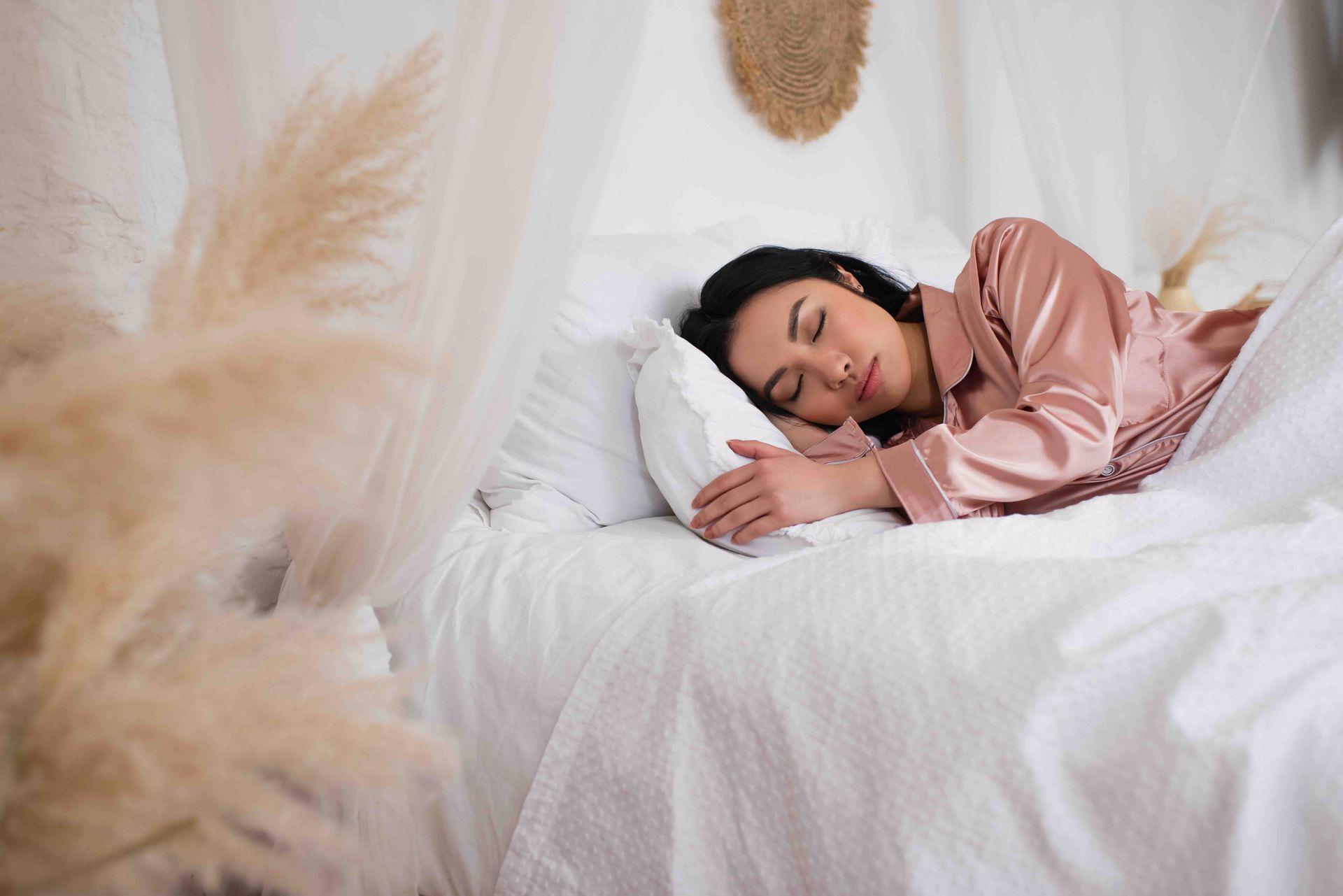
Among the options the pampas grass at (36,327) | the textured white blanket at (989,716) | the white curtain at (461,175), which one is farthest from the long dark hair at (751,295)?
the pampas grass at (36,327)

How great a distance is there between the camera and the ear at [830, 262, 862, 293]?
1.48 metres

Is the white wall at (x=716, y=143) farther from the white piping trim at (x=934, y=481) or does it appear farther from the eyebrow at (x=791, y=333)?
the white piping trim at (x=934, y=481)

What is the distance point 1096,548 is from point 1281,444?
287 mm

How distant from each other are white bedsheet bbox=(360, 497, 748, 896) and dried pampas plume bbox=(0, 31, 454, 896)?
492mm

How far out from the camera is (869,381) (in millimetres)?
1315

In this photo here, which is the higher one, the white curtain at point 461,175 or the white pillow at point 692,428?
the white curtain at point 461,175

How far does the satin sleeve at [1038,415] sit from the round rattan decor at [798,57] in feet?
3.27

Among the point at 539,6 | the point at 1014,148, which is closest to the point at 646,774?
the point at 539,6

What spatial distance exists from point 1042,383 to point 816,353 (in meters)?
0.33

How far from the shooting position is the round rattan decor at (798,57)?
198cm

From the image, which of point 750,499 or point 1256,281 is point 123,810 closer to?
point 750,499

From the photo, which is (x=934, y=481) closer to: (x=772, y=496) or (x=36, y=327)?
(x=772, y=496)

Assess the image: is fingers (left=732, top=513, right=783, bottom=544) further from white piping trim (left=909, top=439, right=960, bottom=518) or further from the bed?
white piping trim (left=909, top=439, right=960, bottom=518)

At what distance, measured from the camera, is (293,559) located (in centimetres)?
83
